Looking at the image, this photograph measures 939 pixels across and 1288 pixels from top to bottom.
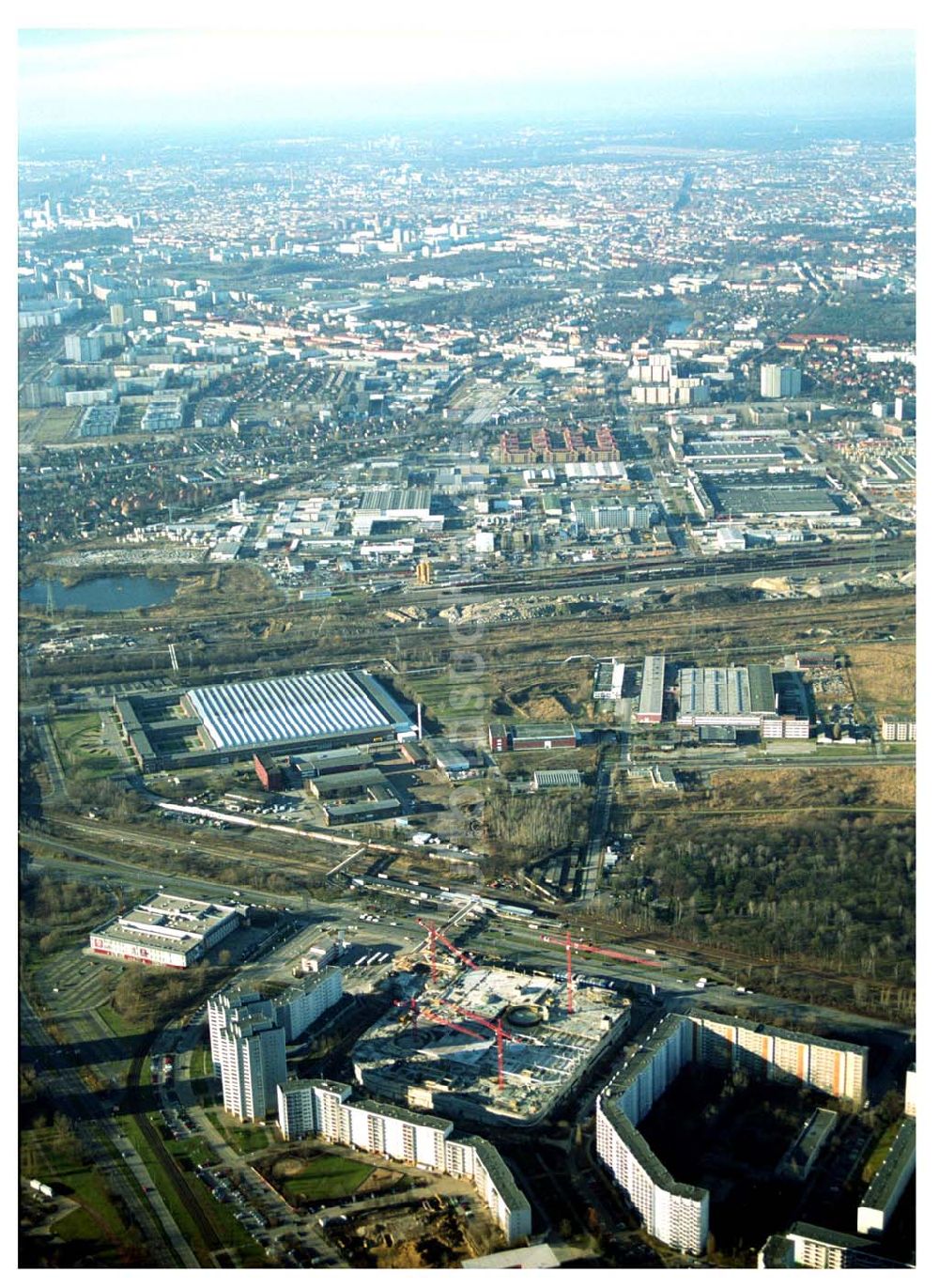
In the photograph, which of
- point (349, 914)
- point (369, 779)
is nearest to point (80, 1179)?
point (349, 914)

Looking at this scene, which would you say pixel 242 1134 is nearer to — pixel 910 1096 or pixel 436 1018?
pixel 436 1018

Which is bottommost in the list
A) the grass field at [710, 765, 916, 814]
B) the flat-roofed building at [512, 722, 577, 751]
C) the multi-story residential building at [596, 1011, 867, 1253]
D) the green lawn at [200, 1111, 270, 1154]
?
the green lawn at [200, 1111, 270, 1154]

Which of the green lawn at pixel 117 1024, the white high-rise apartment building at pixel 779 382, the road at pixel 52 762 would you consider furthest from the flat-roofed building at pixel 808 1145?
the white high-rise apartment building at pixel 779 382

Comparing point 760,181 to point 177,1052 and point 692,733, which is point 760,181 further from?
point 177,1052

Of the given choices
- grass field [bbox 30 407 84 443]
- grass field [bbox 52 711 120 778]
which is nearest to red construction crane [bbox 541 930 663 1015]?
grass field [bbox 52 711 120 778]

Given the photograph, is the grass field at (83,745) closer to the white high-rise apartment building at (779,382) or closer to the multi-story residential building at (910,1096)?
the multi-story residential building at (910,1096)

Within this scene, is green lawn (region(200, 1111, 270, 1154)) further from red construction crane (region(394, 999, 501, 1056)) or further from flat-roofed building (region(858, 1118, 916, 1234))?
flat-roofed building (region(858, 1118, 916, 1234))

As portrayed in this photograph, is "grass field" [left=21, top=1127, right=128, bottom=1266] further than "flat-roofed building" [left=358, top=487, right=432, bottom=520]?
No

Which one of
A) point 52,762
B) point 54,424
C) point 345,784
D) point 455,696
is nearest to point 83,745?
point 52,762
